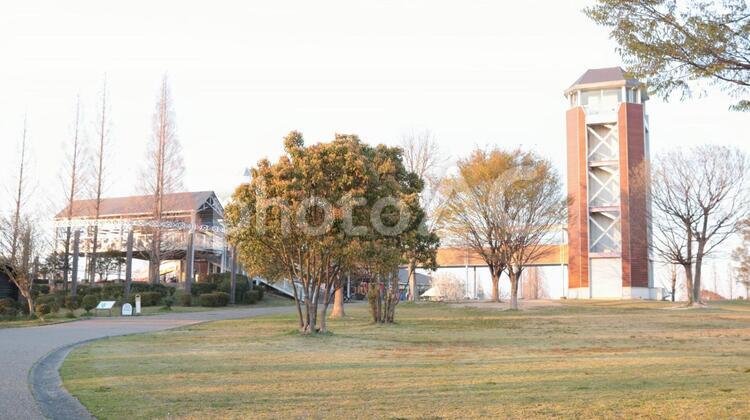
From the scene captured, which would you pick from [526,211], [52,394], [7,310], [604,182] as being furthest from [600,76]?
[52,394]

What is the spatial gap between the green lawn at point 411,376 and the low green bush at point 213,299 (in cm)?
2046

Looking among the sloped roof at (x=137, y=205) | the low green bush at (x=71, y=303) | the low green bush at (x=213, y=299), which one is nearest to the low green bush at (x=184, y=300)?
the low green bush at (x=213, y=299)

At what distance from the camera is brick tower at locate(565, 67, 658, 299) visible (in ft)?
178

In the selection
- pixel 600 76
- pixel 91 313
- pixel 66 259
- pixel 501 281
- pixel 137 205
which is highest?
pixel 600 76

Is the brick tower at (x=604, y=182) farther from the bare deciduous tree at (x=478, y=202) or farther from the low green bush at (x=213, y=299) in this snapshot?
the low green bush at (x=213, y=299)

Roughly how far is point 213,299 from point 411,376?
30.2 meters

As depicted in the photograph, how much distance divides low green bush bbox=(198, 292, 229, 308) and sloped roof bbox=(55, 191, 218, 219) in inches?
387

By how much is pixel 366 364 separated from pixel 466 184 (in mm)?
27449

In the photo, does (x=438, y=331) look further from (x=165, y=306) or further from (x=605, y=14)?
(x=165, y=306)

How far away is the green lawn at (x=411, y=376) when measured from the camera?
7531mm

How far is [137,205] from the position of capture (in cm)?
5003

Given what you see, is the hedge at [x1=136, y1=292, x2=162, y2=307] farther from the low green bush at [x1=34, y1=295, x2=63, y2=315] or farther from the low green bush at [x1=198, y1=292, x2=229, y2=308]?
the low green bush at [x1=34, y1=295, x2=63, y2=315]

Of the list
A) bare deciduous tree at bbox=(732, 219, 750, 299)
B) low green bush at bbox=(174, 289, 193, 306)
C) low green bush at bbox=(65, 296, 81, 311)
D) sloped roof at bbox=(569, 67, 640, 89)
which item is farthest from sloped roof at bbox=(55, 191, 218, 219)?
bare deciduous tree at bbox=(732, 219, 750, 299)

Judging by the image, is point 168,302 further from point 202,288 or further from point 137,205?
point 137,205
